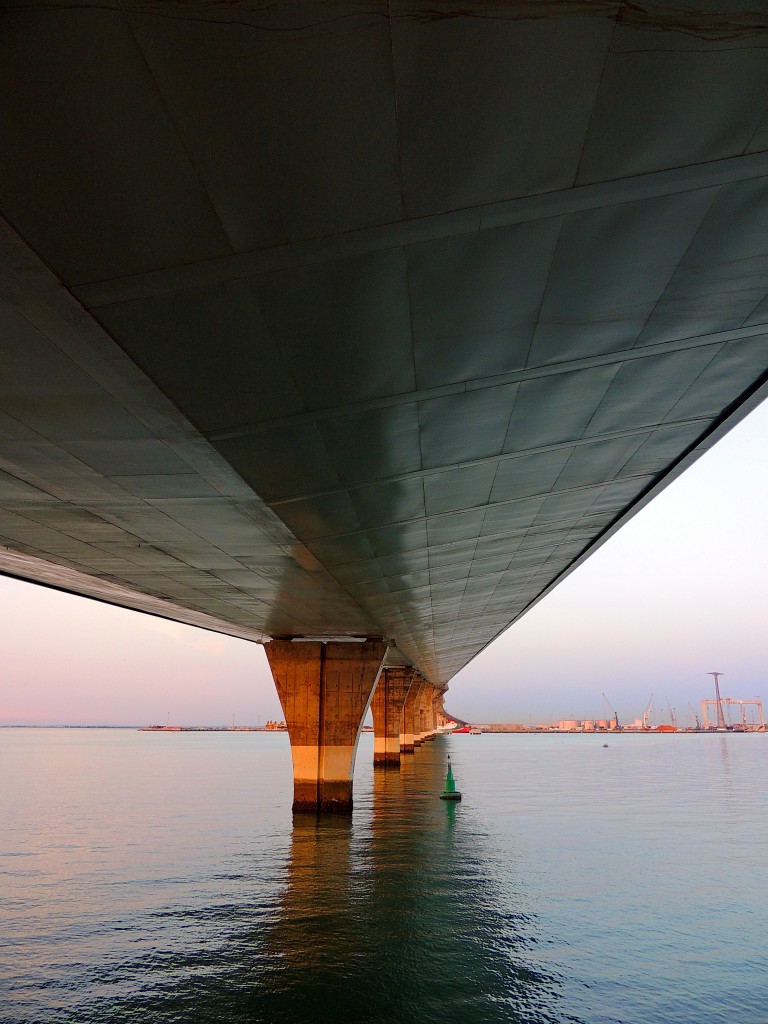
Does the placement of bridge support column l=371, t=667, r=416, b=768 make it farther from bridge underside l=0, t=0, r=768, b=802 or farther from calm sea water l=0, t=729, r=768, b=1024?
bridge underside l=0, t=0, r=768, b=802

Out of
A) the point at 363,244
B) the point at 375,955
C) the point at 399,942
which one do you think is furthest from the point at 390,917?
the point at 363,244

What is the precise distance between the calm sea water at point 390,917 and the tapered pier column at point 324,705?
2327 millimetres

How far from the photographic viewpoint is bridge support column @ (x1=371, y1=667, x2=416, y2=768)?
7875 centimetres

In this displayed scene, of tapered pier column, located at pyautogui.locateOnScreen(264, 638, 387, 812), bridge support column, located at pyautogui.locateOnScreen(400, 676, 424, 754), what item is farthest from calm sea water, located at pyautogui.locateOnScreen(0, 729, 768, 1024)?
bridge support column, located at pyautogui.locateOnScreen(400, 676, 424, 754)

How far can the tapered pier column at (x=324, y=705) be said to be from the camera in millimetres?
41719

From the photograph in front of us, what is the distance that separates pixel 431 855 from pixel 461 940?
11419 mm

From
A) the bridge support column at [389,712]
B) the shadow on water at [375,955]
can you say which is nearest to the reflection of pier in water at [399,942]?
the shadow on water at [375,955]

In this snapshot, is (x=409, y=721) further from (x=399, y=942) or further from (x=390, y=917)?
(x=399, y=942)

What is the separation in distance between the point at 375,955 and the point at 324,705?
26529mm

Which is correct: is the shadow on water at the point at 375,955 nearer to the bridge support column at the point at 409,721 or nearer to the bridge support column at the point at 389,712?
the bridge support column at the point at 389,712

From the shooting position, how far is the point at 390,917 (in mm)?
19344

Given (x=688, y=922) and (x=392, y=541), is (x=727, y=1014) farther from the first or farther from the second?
(x=392, y=541)

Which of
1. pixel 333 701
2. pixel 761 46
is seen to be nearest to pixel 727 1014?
pixel 761 46

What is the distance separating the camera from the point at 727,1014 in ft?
43.3
